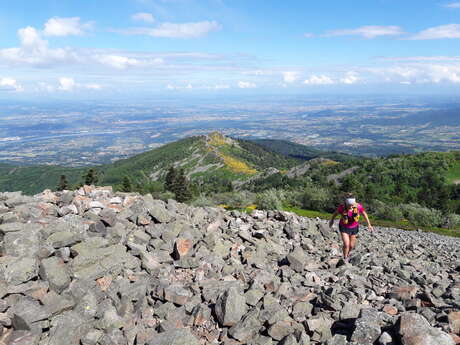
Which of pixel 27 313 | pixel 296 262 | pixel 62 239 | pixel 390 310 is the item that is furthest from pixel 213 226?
pixel 390 310

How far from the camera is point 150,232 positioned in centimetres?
1472

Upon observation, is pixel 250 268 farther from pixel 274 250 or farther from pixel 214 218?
pixel 214 218

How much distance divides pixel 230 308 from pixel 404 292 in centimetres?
564

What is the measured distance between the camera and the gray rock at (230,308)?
9.16 meters

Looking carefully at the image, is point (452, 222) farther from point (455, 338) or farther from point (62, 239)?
point (62, 239)

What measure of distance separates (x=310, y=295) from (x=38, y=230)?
9.97 meters

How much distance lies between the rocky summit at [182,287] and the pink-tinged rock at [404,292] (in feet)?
0.10

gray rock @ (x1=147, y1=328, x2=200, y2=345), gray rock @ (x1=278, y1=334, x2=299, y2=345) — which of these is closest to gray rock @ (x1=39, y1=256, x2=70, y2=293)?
gray rock @ (x1=147, y1=328, x2=200, y2=345)

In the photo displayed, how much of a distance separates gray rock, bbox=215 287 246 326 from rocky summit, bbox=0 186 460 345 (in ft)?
0.09

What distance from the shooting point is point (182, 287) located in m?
10.9

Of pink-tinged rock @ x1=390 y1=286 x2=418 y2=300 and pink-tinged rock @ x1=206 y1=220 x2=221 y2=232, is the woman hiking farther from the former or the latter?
pink-tinged rock @ x1=206 y1=220 x2=221 y2=232

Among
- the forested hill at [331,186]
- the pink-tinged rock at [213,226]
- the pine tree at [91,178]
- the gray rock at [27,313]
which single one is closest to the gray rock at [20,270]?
the gray rock at [27,313]

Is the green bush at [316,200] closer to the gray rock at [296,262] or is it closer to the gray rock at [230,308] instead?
the gray rock at [296,262]

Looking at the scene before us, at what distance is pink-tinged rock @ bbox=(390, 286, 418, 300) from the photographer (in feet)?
33.8
